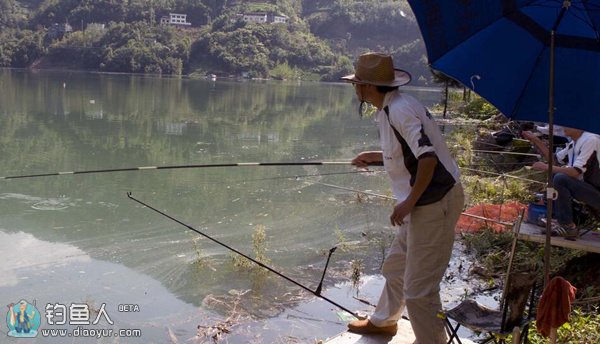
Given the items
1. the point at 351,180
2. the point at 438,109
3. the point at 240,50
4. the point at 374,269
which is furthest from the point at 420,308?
the point at 240,50

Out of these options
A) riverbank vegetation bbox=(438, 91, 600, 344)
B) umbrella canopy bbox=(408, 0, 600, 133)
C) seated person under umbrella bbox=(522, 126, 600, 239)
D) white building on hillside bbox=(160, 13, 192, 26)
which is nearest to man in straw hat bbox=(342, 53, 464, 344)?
umbrella canopy bbox=(408, 0, 600, 133)

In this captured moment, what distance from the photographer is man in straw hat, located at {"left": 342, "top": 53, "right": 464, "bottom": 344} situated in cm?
231

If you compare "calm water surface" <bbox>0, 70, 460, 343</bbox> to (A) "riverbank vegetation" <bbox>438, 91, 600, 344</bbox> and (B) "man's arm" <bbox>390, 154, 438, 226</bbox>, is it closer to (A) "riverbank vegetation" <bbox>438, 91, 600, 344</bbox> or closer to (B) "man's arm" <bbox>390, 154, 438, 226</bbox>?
(A) "riverbank vegetation" <bbox>438, 91, 600, 344</bbox>

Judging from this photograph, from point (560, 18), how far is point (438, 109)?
2137 centimetres

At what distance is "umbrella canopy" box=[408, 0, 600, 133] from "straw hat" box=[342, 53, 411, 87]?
223mm

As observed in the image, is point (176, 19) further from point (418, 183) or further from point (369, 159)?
point (418, 183)

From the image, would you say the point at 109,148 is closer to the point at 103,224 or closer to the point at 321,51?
the point at 103,224

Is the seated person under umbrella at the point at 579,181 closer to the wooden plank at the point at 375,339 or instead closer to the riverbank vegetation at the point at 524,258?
the riverbank vegetation at the point at 524,258

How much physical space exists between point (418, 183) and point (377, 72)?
485mm

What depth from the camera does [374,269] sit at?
18.1ft

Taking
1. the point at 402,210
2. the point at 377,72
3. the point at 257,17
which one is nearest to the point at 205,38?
the point at 257,17

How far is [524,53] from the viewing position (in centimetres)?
250

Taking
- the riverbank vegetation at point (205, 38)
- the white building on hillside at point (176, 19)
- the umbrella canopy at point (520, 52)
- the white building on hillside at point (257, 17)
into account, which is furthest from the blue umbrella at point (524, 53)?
the white building on hillside at point (176, 19)

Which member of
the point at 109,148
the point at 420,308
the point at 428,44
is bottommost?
the point at 109,148
